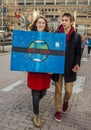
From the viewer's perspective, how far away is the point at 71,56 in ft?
17.0

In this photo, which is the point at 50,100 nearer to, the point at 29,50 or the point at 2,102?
the point at 2,102

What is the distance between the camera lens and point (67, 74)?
524cm

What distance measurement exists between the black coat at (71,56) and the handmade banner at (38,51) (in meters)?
0.27

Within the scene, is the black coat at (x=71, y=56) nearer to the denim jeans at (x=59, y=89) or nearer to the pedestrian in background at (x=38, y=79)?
the denim jeans at (x=59, y=89)

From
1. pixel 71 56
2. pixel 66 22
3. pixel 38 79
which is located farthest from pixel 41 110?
pixel 66 22

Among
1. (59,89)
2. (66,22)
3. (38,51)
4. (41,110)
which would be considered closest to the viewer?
(38,51)

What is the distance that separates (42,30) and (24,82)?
4.68 m

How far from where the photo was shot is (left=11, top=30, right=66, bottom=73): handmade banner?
4855 mm

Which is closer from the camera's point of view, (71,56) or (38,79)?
(38,79)

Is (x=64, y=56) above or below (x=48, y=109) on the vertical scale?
above

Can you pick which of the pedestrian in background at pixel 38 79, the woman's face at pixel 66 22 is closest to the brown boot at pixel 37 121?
the pedestrian in background at pixel 38 79

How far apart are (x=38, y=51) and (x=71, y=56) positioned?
624 mm

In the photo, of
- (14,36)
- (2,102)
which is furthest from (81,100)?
(14,36)

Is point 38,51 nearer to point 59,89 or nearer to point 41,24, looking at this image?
point 41,24
